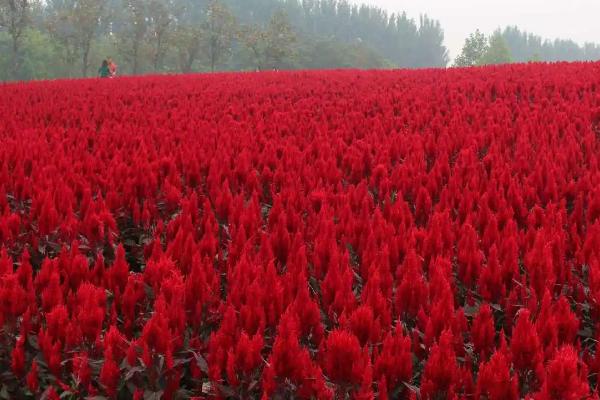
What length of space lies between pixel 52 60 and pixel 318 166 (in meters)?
69.4

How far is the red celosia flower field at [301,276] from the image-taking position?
1808 mm

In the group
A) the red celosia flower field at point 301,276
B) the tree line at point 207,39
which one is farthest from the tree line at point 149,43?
the red celosia flower field at point 301,276

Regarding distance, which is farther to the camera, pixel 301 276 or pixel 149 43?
pixel 149 43

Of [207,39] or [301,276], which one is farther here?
[207,39]

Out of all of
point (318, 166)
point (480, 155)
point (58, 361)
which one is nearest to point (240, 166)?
point (318, 166)

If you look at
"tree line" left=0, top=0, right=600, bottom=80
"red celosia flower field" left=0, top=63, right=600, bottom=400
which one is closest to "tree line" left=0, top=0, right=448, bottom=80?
"tree line" left=0, top=0, right=600, bottom=80

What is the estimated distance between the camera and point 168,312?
2.06 metres

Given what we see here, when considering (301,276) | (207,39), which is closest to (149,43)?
(207,39)

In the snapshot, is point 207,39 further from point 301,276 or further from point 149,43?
point 301,276

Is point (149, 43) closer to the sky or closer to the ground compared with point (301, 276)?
closer to the sky

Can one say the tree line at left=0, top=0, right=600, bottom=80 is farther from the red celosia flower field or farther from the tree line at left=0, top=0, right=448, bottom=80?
the red celosia flower field

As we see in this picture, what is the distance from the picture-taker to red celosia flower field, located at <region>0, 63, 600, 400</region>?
1.81 metres

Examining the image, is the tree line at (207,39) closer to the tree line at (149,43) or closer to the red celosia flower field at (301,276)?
the tree line at (149,43)

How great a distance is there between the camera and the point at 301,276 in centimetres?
227
